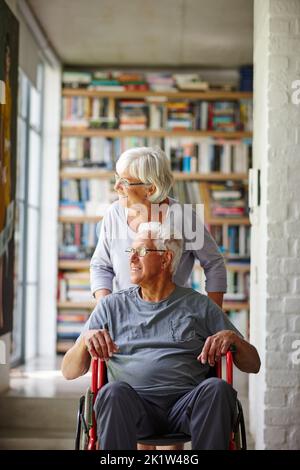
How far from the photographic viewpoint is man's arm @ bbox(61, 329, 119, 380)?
2193 millimetres

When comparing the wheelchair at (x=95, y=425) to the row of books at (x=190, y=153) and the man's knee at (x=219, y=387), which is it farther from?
the row of books at (x=190, y=153)

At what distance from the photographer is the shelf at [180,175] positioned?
238 inches

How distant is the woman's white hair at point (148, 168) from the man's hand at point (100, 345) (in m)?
0.62

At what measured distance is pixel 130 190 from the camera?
261cm

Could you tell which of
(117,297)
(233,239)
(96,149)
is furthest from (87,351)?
(96,149)

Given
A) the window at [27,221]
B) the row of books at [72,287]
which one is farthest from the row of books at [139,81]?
the row of books at [72,287]

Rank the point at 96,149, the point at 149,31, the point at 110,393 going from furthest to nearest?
the point at 96,149 < the point at 149,31 < the point at 110,393

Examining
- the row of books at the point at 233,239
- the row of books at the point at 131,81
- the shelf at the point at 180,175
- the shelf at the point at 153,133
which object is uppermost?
the row of books at the point at 131,81

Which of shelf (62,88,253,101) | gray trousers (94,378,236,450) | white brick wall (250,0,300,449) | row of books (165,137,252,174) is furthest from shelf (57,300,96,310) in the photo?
gray trousers (94,378,236,450)

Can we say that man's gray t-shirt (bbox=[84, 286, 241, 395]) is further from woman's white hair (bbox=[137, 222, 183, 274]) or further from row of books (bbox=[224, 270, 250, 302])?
row of books (bbox=[224, 270, 250, 302])

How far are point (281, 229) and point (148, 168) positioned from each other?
958 mm

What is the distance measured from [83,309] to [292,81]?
336cm

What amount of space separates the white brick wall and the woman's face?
0.91 meters

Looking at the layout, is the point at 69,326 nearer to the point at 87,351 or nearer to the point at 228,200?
the point at 228,200
